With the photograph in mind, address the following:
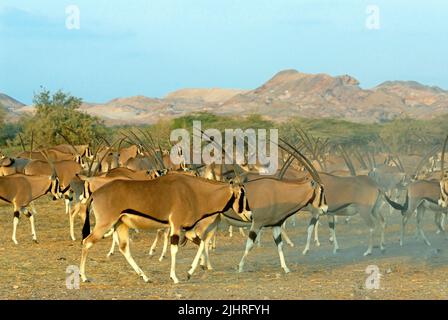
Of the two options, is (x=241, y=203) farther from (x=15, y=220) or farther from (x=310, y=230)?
(x=15, y=220)

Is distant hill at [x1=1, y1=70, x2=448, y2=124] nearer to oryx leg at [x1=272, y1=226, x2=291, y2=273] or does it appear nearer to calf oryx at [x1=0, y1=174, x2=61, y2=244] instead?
calf oryx at [x1=0, y1=174, x2=61, y2=244]

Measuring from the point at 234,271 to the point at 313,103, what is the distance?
82094mm

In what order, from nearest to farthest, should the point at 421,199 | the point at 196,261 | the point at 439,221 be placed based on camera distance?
1. the point at 196,261
2. the point at 421,199
3. the point at 439,221

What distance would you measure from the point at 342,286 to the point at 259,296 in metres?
1.23

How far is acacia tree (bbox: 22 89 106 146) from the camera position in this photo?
3697 centimetres

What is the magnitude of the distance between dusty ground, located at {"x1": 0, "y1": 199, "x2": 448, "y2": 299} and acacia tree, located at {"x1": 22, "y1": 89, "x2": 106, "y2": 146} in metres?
21.2

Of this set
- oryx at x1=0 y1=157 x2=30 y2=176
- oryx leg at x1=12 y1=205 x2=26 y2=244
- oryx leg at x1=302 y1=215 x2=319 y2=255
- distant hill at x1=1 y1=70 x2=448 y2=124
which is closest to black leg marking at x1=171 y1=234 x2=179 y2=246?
oryx leg at x1=302 y1=215 x2=319 y2=255

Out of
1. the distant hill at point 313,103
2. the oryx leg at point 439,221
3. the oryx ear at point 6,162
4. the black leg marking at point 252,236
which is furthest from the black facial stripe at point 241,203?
the distant hill at point 313,103

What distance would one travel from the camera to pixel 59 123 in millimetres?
37656

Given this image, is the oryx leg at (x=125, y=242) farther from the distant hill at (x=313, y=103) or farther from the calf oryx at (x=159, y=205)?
the distant hill at (x=313, y=103)

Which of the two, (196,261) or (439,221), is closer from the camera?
(196,261)

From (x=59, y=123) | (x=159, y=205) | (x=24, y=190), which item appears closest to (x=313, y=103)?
(x=59, y=123)
